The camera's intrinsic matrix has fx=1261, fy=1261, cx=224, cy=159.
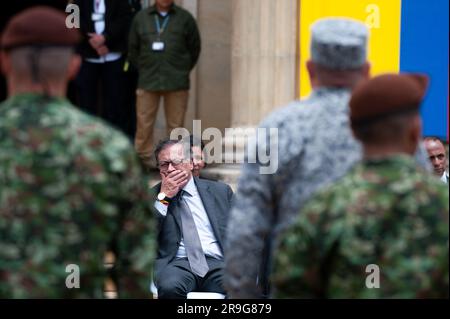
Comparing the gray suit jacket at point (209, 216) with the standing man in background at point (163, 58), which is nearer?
the gray suit jacket at point (209, 216)

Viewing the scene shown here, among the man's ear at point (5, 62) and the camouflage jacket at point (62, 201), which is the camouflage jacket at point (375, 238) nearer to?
the camouflage jacket at point (62, 201)

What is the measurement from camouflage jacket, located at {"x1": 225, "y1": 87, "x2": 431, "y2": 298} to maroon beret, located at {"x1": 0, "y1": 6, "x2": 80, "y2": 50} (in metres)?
0.93

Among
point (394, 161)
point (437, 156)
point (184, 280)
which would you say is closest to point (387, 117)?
point (394, 161)

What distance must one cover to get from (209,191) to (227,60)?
12.0 feet

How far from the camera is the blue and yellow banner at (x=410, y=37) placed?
29.3 feet

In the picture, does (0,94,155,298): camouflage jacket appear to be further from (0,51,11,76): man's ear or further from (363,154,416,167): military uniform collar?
(363,154,416,167): military uniform collar

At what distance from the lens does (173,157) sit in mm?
7727

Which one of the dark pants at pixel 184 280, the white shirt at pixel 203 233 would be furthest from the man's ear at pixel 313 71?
the white shirt at pixel 203 233

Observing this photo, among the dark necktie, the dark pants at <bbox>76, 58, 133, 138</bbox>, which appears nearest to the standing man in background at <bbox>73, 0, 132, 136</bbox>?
the dark pants at <bbox>76, 58, 133, 138</bbox>

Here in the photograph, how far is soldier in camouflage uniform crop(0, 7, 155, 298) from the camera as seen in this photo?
349 centimetres

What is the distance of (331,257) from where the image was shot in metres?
3.39

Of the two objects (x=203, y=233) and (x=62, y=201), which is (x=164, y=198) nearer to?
(x=203, y=233)
